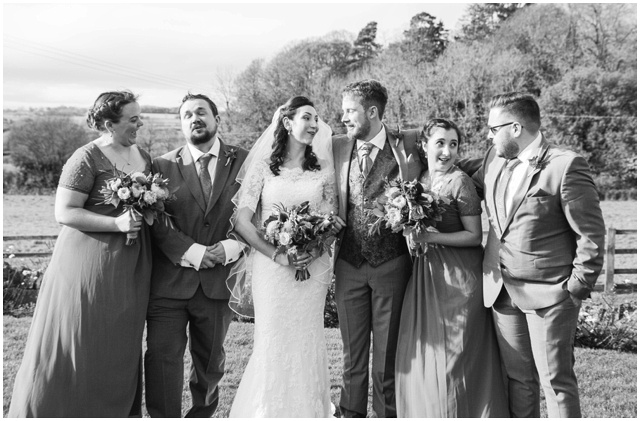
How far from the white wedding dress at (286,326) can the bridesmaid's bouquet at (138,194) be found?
71 cm

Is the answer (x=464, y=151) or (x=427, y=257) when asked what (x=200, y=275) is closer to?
(x=427, y=257)

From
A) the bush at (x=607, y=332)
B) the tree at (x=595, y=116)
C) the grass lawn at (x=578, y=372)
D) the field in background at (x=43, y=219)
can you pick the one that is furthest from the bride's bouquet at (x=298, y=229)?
the tree at (x=595, y=116)

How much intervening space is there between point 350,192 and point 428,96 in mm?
32493

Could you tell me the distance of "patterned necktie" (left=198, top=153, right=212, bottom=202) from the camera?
531 cm

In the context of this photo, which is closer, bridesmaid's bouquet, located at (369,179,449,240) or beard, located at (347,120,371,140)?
bridesmaid's bouquet, located at (369,179,449,240)

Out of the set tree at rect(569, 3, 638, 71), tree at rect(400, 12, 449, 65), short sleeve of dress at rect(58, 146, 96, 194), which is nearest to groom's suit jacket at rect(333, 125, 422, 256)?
short sleeve of dress at rect(58, 146, 96, 194)

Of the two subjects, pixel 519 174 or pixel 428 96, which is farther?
pixel 428 96

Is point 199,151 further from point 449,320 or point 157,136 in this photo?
point 157,136

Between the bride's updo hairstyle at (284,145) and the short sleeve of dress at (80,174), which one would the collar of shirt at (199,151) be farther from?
the short sleeve of dress at (80,174)

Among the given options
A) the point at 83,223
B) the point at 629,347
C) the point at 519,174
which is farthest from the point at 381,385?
the point at 629,347

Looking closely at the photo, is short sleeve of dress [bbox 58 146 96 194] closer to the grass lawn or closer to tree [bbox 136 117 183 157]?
the grass lawn

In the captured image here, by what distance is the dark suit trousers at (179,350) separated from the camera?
206 inches

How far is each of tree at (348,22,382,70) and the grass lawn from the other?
36.7m

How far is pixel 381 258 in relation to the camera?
17.0 ft
